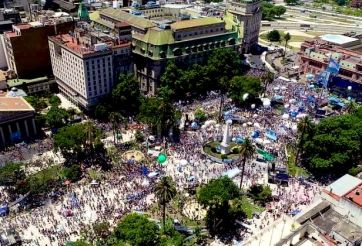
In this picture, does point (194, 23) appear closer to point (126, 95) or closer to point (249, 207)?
point (126, 95)

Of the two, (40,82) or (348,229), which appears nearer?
(348,229)

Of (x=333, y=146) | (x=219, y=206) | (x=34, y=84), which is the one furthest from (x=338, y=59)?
(x=34, y=84)

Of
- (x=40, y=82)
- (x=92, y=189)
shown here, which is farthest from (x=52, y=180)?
(x=40, y=82)

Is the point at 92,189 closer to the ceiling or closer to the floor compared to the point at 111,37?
closer to the floor

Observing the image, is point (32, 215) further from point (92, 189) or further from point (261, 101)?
point (261, 101)

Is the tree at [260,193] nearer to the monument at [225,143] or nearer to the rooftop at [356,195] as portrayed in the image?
the monument at [225,143]

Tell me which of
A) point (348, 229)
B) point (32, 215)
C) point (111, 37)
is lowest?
point (32, 215)

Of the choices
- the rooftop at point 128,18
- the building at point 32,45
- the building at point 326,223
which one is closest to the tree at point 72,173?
the building at point 326,223
